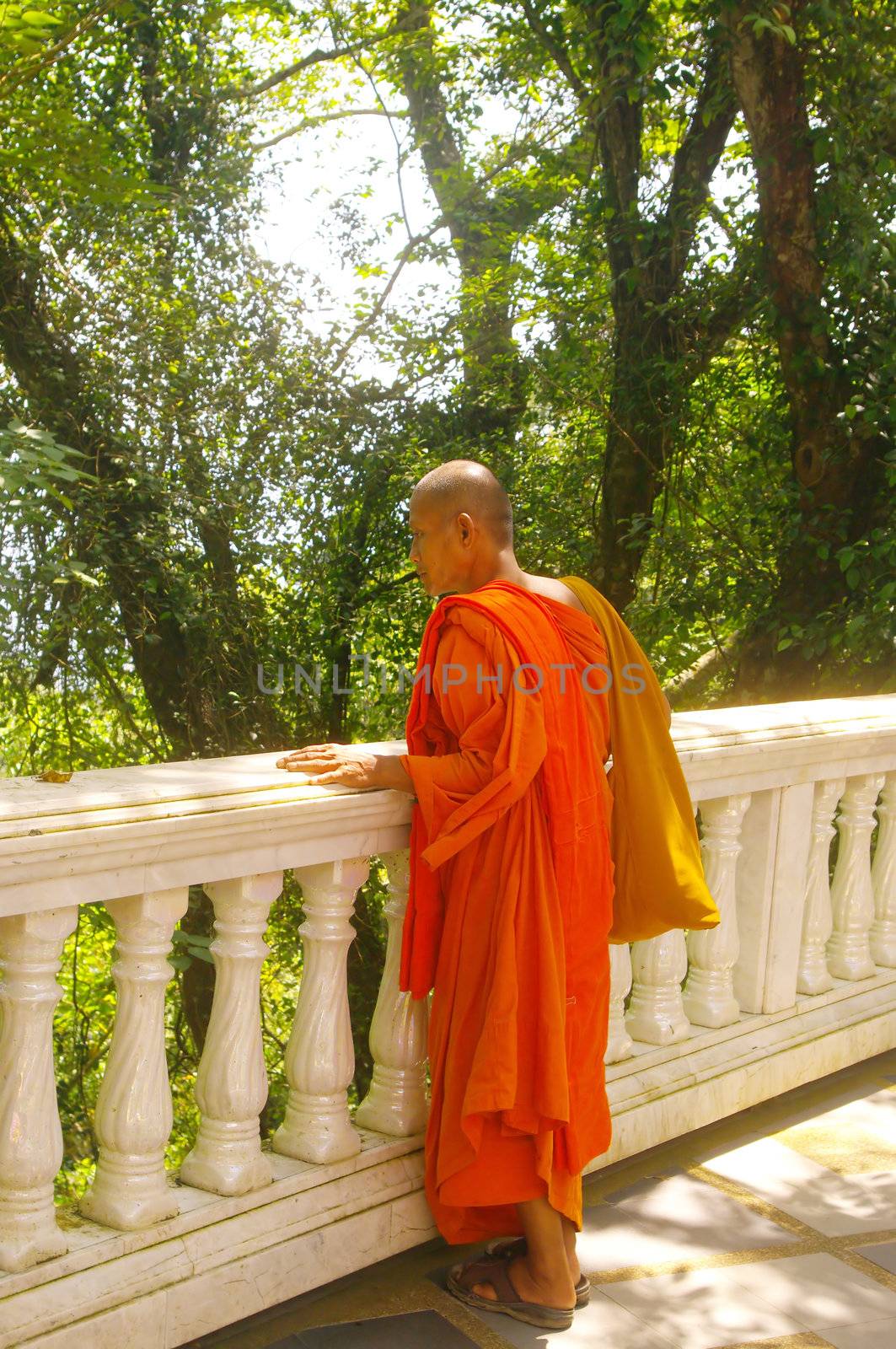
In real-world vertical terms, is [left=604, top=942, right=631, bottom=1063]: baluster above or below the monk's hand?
below

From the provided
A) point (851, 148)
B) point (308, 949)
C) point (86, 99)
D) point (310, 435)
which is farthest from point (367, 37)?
point (308, 949)

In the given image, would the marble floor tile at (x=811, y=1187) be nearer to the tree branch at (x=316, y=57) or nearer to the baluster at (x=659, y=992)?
the baluster at (x=659, y=992)

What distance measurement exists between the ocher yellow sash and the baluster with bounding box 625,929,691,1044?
499mm

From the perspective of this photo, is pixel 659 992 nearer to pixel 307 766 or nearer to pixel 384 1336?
pixel 384 1336

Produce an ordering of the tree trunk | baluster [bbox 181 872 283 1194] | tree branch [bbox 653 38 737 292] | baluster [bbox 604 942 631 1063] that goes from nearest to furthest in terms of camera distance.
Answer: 1. baluster [bbox 181 872 283 1194]
2. baluster [bbox 604 942 631 1063]
3. the tree trunk
4. tree branch [bbox 653 38 737 292]

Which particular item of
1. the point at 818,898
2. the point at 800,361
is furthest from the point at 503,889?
the point at 800,361

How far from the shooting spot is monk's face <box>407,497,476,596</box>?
238cm

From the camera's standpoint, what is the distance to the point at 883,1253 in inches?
101

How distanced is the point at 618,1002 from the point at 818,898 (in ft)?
2.82

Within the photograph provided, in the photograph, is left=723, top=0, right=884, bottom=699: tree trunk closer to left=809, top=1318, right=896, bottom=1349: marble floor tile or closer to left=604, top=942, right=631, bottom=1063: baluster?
left=604, top=942, right=631, bottom=1063: baluster

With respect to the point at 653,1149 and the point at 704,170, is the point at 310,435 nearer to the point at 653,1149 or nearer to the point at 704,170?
the point at 704,170

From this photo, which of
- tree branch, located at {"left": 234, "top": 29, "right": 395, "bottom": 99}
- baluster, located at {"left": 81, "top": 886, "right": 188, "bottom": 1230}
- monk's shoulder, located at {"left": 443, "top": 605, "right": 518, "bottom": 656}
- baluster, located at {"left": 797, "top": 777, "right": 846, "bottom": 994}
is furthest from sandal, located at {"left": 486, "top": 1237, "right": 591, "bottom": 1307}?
tree branch, located at {"left": 234, "top": 29, "right": 395, "bottom": 99}

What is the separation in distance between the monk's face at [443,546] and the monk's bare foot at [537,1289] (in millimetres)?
1286

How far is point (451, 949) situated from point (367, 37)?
32.3ft
